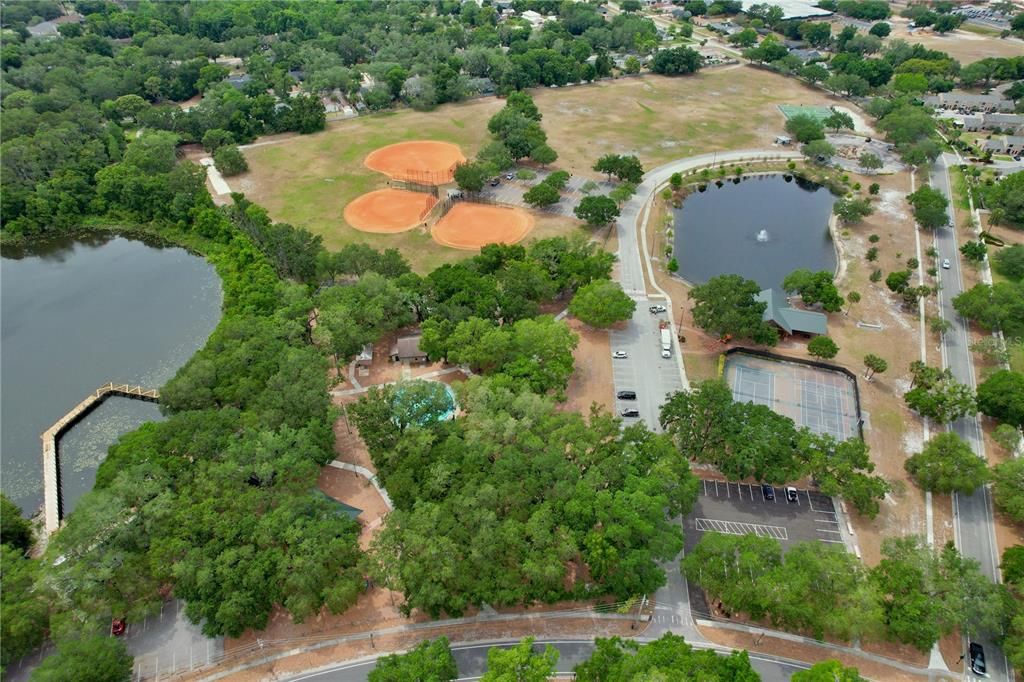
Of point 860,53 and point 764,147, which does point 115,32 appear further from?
point 860,53

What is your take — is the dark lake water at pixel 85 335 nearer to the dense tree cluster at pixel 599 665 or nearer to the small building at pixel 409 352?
the small building at pixel 409 352

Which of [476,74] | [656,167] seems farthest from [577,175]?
[476,74]

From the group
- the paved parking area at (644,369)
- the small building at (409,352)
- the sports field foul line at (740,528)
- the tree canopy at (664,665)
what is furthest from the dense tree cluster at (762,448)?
the small building at (409,352)

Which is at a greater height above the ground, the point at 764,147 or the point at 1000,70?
the point at 1000,70

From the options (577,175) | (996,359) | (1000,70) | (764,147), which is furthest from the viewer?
(1000,70)

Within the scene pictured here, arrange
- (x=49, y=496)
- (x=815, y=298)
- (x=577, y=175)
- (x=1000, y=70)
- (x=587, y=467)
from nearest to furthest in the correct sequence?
(x=587, y=467) → (x=49, y=496) → (x=815, y=298) → (x=577, y=175) → (x=1000, y=70)

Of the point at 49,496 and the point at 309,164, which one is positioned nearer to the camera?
the point at 49,496
